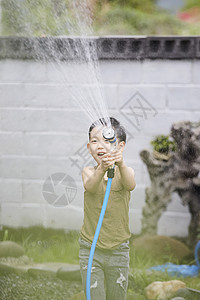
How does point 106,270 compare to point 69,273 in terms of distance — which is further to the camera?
point 69,273

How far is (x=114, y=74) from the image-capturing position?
129 centimetres

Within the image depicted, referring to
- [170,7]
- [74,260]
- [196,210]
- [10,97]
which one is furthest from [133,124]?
[170,7]

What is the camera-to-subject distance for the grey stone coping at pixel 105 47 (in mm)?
1186

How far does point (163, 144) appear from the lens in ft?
4.68

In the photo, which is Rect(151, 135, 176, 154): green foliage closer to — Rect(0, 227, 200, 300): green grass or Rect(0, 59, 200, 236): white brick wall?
Rect(0, 59, 200, 236): white brick wall

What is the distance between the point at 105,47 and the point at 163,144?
1.28 ft

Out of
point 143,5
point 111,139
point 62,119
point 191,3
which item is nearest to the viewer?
point 111,139

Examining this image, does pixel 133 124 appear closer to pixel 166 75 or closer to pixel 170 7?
pixel 166 75

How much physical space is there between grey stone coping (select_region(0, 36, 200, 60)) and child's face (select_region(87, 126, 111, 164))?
0.74 feet

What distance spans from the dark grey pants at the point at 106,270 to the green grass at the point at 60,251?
0.49ft

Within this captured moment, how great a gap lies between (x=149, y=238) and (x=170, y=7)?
2.34m

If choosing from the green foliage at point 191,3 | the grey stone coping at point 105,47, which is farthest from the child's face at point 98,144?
the green foliage at point 191,3

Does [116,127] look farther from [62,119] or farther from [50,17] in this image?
[50,17]

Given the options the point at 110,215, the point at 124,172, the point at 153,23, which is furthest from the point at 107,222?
the point at 153,23
